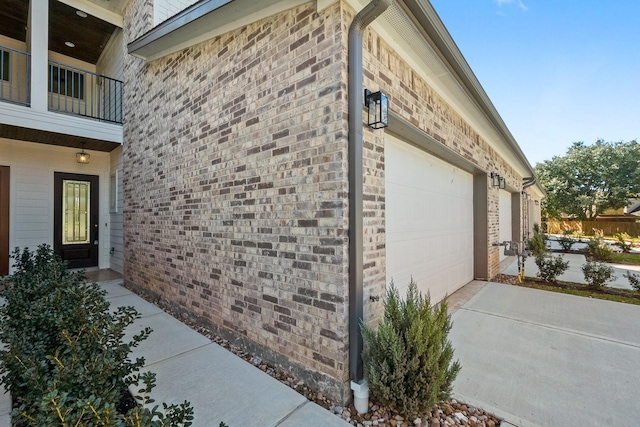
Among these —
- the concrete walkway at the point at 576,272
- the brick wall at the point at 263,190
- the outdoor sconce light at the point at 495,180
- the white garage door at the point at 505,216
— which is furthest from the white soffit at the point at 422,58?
the concrete walkway at the point at 576,272

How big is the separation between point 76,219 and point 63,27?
15.0ft

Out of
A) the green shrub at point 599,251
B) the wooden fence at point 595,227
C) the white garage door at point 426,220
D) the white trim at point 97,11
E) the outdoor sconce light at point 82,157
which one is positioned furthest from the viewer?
the wooden fence at point 595,227

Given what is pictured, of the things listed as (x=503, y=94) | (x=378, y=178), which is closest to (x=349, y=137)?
(x=378, y=178)

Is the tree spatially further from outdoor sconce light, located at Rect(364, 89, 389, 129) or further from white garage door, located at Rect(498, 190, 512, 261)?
outdoor sconce light, located at Rect(364, 89, 389, 129)

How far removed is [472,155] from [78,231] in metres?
9.39

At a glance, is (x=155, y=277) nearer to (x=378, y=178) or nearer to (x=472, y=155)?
(x=378, y=178)

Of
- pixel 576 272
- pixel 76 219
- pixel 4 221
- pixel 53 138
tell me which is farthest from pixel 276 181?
pixel 576 272

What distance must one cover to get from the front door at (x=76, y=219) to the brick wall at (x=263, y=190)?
416 cm

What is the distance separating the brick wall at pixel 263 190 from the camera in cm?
247

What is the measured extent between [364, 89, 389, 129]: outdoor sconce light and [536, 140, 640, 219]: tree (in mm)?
30417

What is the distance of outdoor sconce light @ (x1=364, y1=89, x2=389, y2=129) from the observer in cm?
260

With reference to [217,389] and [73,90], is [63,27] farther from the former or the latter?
[217,389]

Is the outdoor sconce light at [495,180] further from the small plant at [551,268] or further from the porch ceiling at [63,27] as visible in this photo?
the porch ceiling at [63,27]

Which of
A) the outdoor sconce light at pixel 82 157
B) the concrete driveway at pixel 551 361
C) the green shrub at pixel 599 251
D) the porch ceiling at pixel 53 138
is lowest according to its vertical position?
the concrete driveway at pixel 551 361
